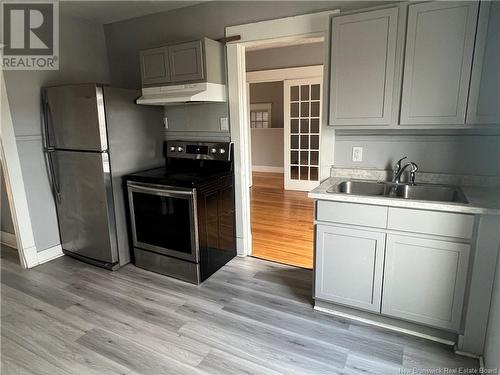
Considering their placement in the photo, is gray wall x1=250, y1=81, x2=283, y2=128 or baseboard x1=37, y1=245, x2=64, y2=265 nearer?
baseboard x1=37, y1=245, x2=64, y2=265

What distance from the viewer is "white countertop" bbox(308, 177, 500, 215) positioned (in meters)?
1.63

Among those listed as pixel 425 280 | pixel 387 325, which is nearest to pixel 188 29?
pixel 425 280

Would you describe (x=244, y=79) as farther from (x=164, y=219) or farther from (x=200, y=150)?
(x=164, y=219)

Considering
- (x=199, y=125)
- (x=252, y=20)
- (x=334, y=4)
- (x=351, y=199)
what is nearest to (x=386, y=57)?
(x=334, y=4)

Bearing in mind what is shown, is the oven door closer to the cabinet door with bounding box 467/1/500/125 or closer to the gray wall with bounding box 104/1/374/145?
the gray wall with bounding box 104/1/374/145

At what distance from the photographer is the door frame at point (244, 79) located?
2.39 meters

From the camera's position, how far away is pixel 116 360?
1.82m

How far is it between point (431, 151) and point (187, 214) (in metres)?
1.89

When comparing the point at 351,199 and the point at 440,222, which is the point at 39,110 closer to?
the point at 351,199

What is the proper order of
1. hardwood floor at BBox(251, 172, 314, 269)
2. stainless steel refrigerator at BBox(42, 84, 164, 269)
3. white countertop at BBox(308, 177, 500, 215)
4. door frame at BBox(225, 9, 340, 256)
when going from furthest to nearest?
hardwood floor at BBox(251, 172, 314, 269) → stainless steel refrigerator at BBox(42, 84, 164, 269) → door frame at BBox(225, 9, 340, 256) → white countertop at BBox(308, 177, 500, 215)

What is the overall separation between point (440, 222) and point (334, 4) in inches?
67.8

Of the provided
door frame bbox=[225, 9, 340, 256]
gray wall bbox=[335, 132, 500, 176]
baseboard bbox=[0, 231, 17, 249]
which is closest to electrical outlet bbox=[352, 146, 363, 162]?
gray wall bbox=[335, 132, 500, 176]

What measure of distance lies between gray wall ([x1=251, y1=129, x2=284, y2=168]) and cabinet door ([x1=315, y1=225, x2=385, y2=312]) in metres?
5.36

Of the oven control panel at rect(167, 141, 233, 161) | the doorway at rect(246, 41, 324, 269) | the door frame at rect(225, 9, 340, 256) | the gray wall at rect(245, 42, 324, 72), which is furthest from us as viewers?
the gray wall at rect(245, 42, 324, 72)
